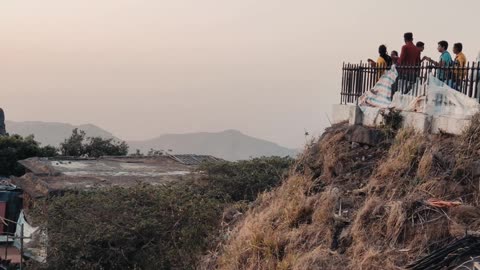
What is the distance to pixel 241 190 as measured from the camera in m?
16.8

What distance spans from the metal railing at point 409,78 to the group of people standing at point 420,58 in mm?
17

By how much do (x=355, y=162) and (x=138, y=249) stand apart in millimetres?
5231

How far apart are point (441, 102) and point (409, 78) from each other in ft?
3.31

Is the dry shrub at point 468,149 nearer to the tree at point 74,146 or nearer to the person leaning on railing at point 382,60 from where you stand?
the person leaning on railing at point 382,60

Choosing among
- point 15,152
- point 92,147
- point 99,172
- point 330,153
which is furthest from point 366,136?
point 92,147

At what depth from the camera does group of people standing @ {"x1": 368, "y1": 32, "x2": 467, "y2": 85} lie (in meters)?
9.17

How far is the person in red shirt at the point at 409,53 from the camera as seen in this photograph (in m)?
10.4

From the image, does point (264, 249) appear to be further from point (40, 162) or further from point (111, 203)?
point (40, 162)

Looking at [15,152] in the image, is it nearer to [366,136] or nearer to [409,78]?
[366,136]

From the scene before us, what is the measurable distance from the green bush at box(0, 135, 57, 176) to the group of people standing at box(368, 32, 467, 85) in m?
20.8

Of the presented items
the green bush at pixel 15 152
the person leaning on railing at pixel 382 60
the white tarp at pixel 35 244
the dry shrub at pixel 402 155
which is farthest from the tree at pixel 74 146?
the dry shrub at pixel 402 155

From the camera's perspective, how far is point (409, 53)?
10461 millimetres

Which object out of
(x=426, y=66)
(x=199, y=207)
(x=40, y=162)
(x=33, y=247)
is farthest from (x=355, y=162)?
(x=40, y=162)

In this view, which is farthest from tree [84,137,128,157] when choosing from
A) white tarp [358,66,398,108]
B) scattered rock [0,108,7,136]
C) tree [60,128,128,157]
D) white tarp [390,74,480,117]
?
white tarp [390,74,480,117]
